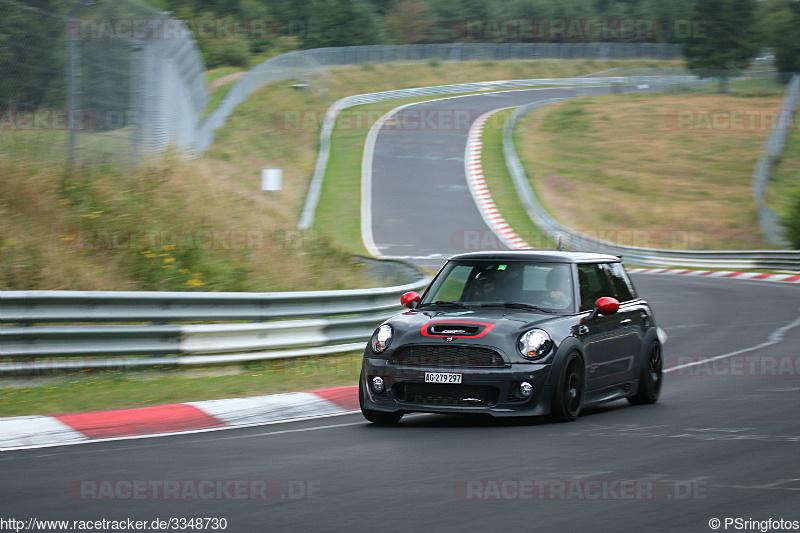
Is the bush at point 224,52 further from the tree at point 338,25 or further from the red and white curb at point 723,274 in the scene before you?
the red and white curb at point 723,274

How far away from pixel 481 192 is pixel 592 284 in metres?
31.2

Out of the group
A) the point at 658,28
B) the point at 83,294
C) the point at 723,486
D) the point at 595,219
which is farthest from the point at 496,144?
the point at 658,28

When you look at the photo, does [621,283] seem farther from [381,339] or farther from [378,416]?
[378,416]

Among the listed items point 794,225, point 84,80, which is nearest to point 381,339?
point 84,80

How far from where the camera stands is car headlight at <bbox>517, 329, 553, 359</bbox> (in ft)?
27.8

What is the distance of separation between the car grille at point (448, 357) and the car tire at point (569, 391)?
1.85 ft

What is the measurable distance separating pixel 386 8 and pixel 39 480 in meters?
120

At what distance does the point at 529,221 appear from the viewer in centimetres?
3662

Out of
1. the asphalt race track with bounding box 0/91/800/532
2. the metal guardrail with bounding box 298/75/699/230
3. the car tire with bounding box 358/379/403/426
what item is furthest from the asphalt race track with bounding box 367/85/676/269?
the asphalt race track with bounding box 0/91/800/532

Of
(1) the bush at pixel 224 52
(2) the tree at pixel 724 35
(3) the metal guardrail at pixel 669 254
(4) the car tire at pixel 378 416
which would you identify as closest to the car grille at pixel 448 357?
(4) the car tire at pixel 378 416

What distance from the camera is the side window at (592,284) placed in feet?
31.3

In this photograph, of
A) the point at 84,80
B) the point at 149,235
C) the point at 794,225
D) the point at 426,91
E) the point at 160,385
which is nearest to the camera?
the point at 160,385

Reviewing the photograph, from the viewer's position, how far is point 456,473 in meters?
6.68

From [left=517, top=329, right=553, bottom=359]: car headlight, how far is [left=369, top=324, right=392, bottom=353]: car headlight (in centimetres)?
113
